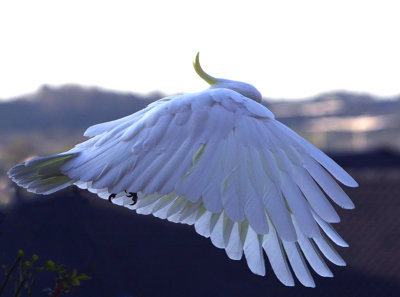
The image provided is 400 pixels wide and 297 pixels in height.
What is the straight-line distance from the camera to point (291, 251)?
82.9 inches

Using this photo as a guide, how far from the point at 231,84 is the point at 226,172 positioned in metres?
0.66

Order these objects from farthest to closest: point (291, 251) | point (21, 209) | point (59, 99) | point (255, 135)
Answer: point (59, 99) < point (21, 209) < point (291, 251) < point (255, 135)

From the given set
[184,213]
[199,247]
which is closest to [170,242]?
[199,247]

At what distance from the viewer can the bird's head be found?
2424 mm

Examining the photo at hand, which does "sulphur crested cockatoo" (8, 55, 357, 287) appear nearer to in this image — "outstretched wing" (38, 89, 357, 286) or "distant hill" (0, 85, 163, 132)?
"outstretched wing" (38, 89, 357, 286)

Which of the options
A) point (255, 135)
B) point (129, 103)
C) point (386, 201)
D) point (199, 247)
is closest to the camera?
point (255, 135)

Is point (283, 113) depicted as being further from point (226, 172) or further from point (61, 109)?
point (226, 172)

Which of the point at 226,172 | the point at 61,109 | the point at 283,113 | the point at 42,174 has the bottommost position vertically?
the point at 61,109

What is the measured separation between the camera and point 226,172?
1843 mm

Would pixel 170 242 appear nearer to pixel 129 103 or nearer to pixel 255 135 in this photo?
pixel 255 135

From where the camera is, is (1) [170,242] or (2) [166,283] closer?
(2) [166,283]

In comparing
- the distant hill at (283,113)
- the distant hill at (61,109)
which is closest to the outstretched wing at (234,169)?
the distant hill at (283,113)

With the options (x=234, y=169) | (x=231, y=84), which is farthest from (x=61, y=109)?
(x=234, y=169)

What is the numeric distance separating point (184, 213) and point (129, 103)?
676 cm
